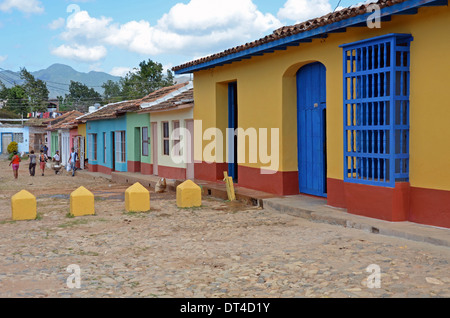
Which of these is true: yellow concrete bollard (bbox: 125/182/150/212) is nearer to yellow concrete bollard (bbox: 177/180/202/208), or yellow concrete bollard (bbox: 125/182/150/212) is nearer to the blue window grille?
yellow concrete bollard (bbox: 177/180/202/208)

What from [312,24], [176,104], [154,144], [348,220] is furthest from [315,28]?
[154,144]

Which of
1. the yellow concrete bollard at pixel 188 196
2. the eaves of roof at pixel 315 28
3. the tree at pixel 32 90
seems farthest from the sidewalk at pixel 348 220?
the tree at pixel 32 90

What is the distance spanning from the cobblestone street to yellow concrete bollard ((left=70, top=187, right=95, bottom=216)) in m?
0.46

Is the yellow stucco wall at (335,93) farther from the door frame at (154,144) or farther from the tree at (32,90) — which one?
the tree at (32,90)

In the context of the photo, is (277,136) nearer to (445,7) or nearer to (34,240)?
(445,7)

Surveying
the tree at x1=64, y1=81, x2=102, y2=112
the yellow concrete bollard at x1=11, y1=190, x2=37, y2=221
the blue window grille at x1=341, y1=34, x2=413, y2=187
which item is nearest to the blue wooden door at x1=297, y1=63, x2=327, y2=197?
the blue window grille at x1=341, y1=34, x2=413, y2=187

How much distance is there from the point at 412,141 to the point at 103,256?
5.25m

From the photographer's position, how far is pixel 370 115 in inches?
361

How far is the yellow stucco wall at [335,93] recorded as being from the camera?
→ 26.2ft

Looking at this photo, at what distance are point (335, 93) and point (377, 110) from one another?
1.63 meters

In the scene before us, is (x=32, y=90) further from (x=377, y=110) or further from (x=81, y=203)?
(x=377, y=110)
